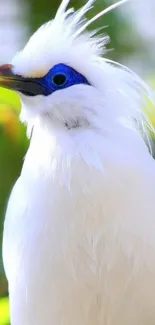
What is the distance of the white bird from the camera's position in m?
0.95

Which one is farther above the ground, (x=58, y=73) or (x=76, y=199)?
(x=58, y=73)

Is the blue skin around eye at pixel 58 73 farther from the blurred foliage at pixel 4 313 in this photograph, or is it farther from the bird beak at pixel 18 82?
the blurred foliage at pixel 4 313

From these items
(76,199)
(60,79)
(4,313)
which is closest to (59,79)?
(60,79)

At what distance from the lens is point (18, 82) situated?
100cm

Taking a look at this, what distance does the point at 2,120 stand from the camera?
59.1 inches

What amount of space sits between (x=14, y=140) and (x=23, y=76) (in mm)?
620

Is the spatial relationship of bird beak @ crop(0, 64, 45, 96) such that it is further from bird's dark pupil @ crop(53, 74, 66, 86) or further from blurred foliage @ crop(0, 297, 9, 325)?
blurred foliage @ crop(0, 297, 9, 325)

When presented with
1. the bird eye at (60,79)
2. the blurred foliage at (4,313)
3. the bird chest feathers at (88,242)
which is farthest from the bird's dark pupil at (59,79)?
the blurred foliage at (4,313)

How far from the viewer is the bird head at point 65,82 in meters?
1.00

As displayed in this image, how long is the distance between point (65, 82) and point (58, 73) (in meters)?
0.02

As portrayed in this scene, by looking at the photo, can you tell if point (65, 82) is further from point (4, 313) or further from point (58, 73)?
point (4, 313)

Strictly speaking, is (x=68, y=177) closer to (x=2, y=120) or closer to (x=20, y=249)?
(x=20, y=249)

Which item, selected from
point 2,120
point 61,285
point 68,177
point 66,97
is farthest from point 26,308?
point 2,120

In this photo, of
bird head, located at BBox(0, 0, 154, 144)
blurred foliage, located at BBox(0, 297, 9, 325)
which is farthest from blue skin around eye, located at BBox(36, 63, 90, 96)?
blurred foliage, located at BBox(0, 297, 9, 325)
